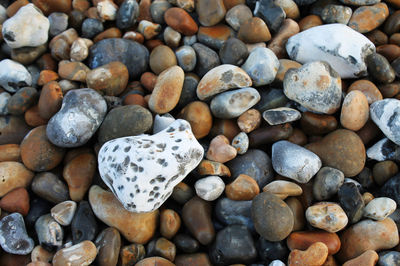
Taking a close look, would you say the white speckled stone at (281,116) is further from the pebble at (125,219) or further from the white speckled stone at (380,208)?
the pebble at (125,219)

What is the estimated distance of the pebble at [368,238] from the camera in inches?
55.7

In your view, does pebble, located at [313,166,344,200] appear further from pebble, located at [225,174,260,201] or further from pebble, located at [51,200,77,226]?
pebble, located at [51,200,77,226]

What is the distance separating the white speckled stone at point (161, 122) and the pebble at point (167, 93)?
0.04 metres

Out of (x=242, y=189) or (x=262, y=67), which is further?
(x=262, y=67)

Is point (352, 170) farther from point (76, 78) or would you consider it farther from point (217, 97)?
point (76, 78)

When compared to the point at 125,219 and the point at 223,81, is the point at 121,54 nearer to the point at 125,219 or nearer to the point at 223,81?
the point at 223,81

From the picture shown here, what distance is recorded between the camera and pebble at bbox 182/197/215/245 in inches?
58.1

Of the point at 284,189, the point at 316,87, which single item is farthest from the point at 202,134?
the point at 316,87

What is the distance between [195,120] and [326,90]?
630mm

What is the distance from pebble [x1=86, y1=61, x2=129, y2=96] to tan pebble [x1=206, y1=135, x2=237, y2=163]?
0.61m

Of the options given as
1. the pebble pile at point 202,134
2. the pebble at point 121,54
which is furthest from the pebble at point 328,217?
the pebble at point 121,54

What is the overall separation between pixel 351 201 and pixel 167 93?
952 millimetres

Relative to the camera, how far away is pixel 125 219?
149 centimetres

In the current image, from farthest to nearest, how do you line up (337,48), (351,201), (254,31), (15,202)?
1. (254,31)
2. (337,48)
3. (15,202)
4. (351,201)
